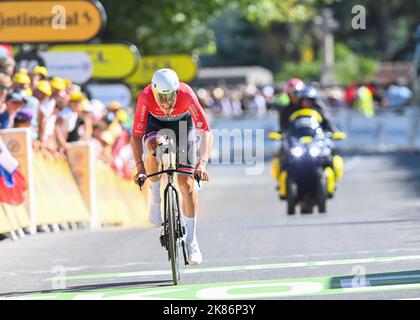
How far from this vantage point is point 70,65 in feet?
71.5

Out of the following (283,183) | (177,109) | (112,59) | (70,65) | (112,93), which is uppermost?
(112,59)

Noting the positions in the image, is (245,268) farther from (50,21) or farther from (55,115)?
(50,21)

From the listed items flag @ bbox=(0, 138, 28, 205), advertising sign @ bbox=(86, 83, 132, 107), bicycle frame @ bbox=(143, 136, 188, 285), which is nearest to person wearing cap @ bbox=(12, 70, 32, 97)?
flag @ bbox=(0, 138, 28, 205)

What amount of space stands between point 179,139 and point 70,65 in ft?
39.7

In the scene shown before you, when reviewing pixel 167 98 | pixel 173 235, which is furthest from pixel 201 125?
pixel 173 235

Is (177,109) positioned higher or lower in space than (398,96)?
lower

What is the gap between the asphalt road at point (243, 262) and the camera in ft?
29.8

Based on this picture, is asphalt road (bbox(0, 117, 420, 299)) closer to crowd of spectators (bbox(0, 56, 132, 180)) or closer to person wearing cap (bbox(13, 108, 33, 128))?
person wearing cap (bbox(13, 108, 33, 128))

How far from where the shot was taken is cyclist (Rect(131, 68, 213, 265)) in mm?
9883

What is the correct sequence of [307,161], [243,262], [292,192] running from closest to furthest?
[243,262] < [307,161] < [292,192]

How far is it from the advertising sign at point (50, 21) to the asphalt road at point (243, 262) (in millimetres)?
5688

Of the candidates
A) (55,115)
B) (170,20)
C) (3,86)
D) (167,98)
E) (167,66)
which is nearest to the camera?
(167,98)
